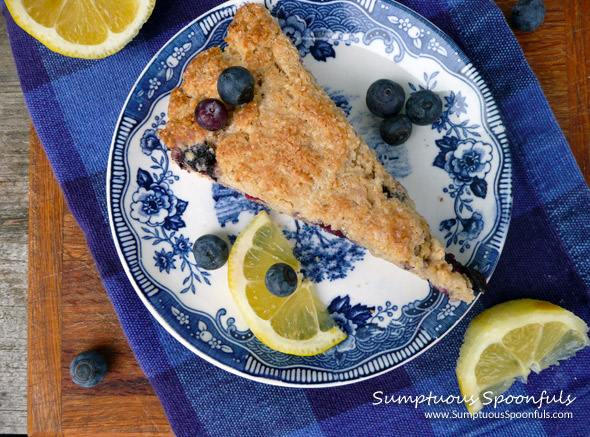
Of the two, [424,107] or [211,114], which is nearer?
[211,114]

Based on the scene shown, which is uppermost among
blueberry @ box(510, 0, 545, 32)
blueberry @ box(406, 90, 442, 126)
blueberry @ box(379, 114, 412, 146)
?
blueberry @ box(510, 0, 545, 32)

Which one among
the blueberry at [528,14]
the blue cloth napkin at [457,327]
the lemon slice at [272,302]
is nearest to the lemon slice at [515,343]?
the blue cloth napkin at [457,327]

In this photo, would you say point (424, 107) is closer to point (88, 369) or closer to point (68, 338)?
point (88, 369)

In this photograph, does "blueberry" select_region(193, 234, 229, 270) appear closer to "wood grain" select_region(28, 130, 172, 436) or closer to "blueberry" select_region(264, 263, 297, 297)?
"blueberry" select_region(264, 263, 297, 297)

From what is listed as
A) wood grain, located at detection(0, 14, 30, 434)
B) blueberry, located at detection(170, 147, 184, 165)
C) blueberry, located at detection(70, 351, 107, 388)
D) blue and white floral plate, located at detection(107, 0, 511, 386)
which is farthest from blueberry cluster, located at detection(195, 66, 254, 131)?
blueberry, located at detection(70, 351, 107, 388)

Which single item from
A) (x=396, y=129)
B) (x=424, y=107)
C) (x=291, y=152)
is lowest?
(x=291, y=152)

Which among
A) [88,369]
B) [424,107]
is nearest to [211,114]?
[424,107]
